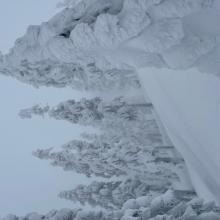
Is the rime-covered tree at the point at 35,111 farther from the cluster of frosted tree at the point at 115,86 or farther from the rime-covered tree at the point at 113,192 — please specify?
the rime-covered tree at the point at 113,192

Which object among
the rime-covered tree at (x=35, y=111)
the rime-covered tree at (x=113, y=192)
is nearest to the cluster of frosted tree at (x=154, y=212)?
the rime-covered tree at (x=113, y=192)

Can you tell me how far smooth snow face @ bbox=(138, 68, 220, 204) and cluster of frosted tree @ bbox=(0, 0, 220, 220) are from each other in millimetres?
200

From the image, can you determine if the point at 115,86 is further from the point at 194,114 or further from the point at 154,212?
the point at 154,212

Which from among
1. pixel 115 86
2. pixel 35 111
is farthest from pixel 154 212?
pixel 35 111

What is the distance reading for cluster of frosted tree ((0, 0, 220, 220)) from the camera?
1.29 meters

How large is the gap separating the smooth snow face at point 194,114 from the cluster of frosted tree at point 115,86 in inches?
7.9

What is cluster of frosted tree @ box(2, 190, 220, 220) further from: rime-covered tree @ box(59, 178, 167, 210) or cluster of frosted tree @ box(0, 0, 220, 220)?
rime-covered tree @ box(59, 178, 167, 210)

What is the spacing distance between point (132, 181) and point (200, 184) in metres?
1.04

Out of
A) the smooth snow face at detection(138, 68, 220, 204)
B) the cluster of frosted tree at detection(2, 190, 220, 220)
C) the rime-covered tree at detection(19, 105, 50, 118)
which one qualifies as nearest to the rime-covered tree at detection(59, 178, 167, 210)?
the rime-covered tree at detection(19, 105, 50, 118)

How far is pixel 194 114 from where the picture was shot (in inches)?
80.7

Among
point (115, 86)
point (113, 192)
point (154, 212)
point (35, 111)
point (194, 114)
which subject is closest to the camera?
point (154, 212)

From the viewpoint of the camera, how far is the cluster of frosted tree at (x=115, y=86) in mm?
1290

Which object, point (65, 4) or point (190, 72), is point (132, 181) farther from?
point (65, 4)

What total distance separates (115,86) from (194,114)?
0.98m
